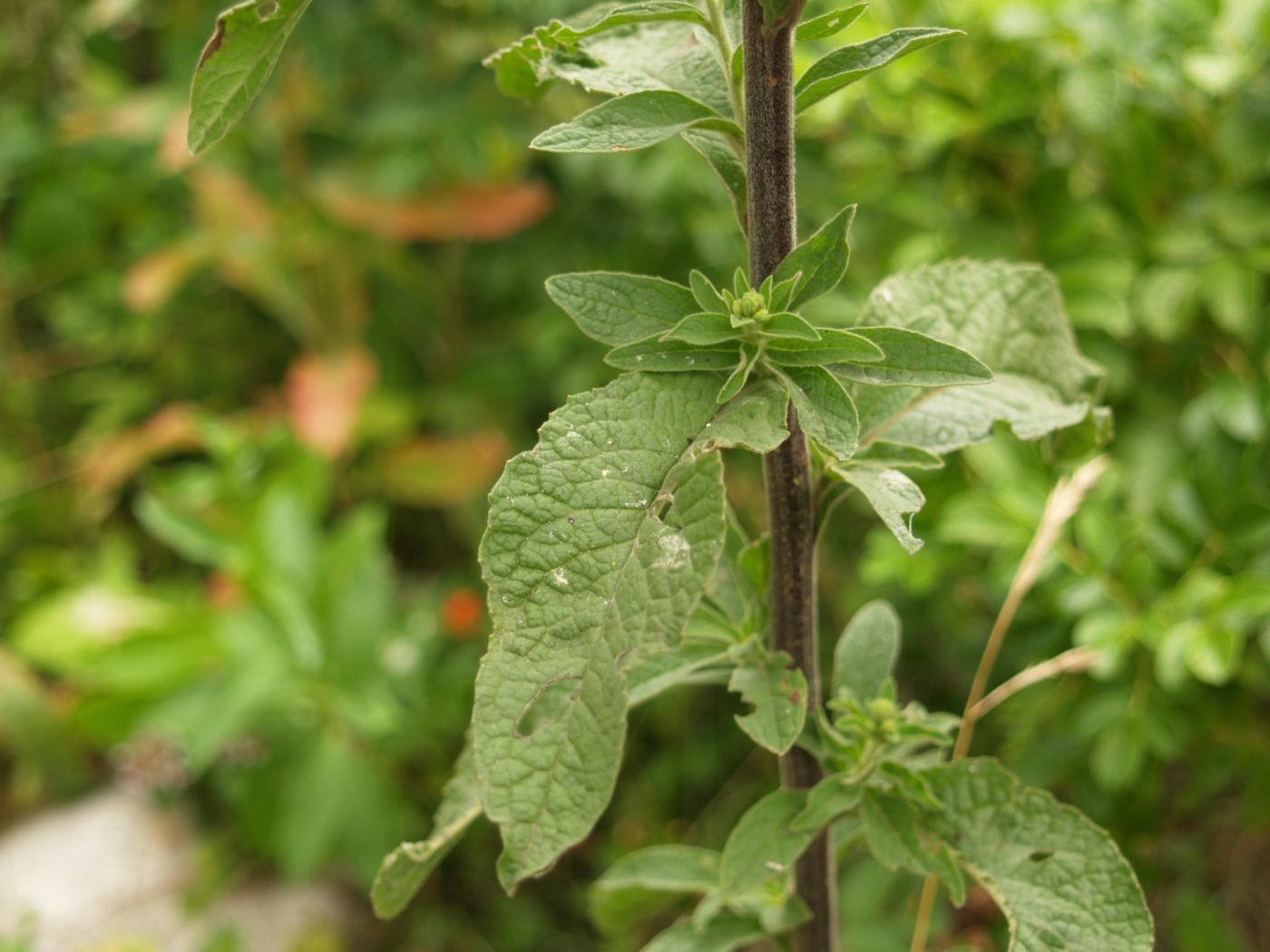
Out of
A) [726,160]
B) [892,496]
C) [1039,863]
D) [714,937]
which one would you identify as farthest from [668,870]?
[726,160]

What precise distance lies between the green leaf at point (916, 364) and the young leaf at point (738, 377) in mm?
57

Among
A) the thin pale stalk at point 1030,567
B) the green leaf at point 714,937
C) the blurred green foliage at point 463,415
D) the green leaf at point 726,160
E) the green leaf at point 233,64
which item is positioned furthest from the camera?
the blurred green foliage at point 463,415

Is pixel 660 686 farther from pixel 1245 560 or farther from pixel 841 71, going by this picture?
pixel 1245 560

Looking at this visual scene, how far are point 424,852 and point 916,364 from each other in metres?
0.42

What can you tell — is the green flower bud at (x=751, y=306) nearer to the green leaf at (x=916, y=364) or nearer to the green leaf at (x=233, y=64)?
the green leaf at (x=916, y=364)

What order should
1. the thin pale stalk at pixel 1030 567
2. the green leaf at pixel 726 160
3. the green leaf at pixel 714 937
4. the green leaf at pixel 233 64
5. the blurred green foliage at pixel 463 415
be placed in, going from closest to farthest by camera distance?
the green leaf at pixel 233 64 → the green leaf at pixel 726 160 → the green leaf at pixel 714 937 → the thin pale stalk at pixel 1030 567 → the blurred green foliage at pixel 463 415

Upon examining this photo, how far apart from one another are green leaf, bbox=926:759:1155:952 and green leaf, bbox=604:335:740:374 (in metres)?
0.31

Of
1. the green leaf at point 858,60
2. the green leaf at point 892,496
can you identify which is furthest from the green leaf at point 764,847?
the green leaf at point 858,60

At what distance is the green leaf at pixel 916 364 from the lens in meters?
0.59

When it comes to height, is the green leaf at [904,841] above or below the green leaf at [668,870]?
above

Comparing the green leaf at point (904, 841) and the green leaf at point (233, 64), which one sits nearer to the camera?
the green leaf at point (233, 64)

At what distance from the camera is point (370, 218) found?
2.27 meters

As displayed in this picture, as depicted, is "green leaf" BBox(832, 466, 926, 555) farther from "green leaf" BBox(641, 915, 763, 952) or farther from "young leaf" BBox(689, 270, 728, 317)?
"green leaf" BBox(641, 915, 763, 952)

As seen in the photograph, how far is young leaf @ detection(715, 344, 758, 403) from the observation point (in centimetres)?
58
